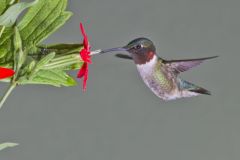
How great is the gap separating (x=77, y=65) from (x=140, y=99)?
4.68ft

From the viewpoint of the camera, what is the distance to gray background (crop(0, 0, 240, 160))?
77.2 inches

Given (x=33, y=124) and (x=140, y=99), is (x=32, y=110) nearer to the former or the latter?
(x=33, y=124)

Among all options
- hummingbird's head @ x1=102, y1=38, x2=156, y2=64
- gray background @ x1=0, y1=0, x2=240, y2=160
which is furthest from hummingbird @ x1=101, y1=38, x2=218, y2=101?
gray background @ x1=0, y1=0, x2=240, y2=160

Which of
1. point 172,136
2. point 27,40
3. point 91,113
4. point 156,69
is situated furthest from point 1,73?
point 172,136

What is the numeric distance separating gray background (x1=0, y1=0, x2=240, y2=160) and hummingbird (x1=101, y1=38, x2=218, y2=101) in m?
0.96

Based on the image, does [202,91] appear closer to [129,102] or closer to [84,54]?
[84,54]

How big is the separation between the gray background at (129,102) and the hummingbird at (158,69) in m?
0.96

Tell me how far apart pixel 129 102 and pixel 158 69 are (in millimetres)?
1188

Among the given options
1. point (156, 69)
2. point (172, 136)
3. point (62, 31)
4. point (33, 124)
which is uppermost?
point (62, 31)

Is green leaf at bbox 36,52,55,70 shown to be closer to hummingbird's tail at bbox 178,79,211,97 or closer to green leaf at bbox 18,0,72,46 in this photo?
green leaf at bbox 18,0,72,46

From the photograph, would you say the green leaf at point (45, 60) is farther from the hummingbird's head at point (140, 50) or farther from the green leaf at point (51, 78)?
the hummingbird's head at point (140, 50)

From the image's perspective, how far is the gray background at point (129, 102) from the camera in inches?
77.2

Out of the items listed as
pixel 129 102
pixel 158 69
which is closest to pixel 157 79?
pixel 158 69

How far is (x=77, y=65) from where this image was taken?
0.66 meters
